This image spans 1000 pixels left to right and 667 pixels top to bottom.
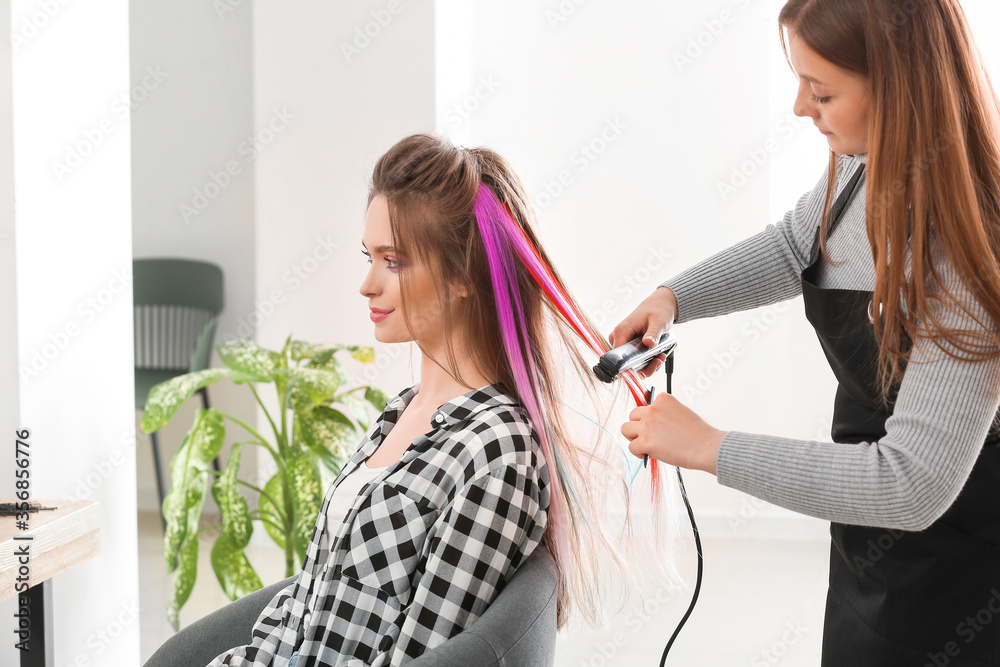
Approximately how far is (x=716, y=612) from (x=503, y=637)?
202cm

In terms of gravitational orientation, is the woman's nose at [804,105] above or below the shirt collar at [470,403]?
above

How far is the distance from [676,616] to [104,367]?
Result: 1966 mm

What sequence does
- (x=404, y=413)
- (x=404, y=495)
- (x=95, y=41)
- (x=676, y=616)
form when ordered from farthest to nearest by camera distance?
(x=676, y=616) < (x=95, y=41) < (x=404, y=413) < (x=404, y=495)

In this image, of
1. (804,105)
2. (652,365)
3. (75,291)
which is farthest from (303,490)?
(804,105)

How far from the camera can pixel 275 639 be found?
1.12 meters

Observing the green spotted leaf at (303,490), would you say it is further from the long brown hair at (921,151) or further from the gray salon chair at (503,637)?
the long brown hair at (921,151)

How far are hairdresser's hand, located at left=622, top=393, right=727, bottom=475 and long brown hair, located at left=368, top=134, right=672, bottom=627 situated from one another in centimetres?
22

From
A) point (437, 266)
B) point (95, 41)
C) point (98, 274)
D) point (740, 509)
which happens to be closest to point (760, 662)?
point (740, 509)

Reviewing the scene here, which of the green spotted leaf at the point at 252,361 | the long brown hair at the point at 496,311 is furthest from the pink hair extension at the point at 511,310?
the green spotted leaf at the point at 252,361

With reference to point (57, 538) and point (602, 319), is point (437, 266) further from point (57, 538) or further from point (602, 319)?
point (602, 319)

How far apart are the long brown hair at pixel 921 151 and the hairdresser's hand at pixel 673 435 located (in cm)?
20

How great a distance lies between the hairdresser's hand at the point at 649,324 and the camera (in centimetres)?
113

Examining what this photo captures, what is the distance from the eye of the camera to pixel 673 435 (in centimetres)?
88

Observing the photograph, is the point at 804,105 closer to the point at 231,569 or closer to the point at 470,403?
the point at 470,403
